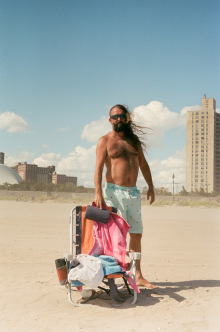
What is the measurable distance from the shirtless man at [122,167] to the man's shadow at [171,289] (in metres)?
0.63

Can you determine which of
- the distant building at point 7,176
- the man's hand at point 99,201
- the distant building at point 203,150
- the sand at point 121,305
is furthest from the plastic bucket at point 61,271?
the distant building at point 203,150

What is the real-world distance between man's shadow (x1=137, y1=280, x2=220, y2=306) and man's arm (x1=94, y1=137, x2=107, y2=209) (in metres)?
1.26

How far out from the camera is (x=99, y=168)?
519cm

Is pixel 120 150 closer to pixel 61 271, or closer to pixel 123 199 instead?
pixel 123 199

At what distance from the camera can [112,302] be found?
4.84 m

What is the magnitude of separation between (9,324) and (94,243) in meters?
1.40

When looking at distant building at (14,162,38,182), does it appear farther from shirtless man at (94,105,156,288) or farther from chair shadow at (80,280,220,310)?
shirtless man at (94,105,156,288)

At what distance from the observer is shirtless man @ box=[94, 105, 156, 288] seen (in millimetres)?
5281

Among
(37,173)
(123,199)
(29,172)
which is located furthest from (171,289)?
(29,172)

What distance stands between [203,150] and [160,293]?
436 ft

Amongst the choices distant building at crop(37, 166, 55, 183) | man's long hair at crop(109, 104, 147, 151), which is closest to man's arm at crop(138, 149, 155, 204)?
man's long hair at crop(109, 104, 147, 151)

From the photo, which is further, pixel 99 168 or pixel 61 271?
pixel 99 168

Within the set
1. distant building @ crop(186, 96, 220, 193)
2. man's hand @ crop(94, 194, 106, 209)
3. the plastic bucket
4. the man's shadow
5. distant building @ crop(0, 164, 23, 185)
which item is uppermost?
distant building @ crop(186, 96, 220, 193)

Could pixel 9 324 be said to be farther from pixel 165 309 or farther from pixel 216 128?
pixel 216 128
